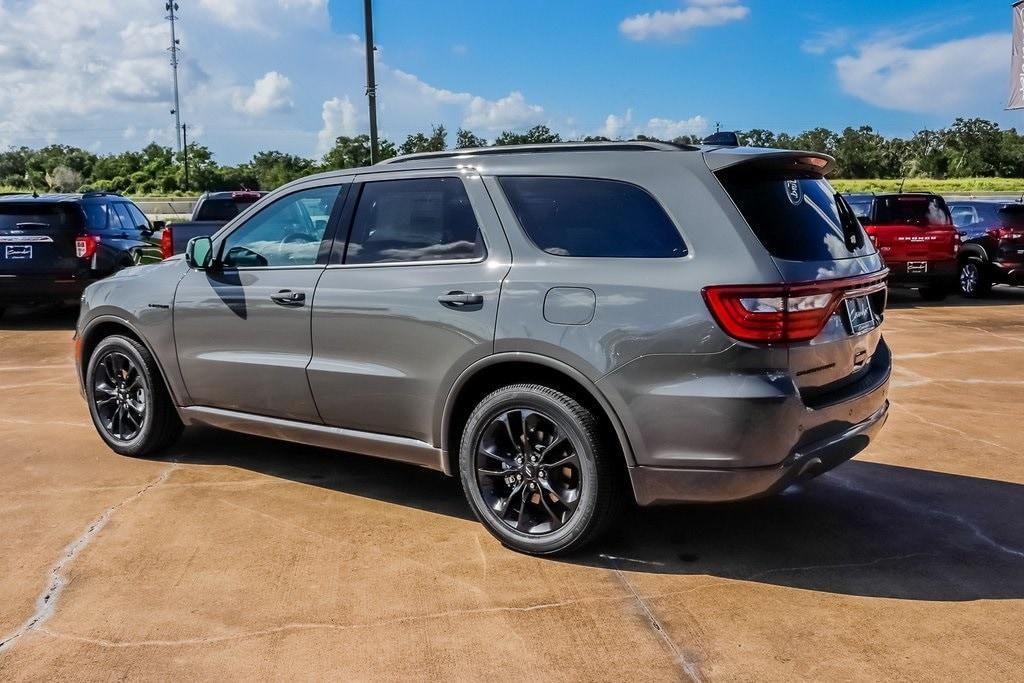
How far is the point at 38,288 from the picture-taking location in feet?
37.9

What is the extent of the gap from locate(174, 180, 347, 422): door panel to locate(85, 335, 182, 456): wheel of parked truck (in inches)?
15.3

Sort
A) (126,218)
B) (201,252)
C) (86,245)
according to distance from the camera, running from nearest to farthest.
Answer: (201,252) < (86,245) < (126,218)

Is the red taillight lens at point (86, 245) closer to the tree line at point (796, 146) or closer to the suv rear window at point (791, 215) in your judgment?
the suv rear window at point (791, 215)

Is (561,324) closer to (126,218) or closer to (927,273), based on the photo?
(126,218)

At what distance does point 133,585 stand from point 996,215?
619 inches

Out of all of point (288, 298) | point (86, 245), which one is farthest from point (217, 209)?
point (288, 298)

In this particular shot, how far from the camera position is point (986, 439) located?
634 cm

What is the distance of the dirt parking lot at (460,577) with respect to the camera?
339 cm

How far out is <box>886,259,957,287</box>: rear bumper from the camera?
48.2 ft

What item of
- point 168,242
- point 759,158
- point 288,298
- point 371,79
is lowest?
point 288,298

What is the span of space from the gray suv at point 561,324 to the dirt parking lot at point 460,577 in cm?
38

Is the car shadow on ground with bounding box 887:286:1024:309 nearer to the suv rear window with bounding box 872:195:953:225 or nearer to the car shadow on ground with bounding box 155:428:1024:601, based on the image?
the suv rear window with bounding box 872:195:953:225

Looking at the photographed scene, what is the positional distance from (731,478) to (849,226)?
1.44 m

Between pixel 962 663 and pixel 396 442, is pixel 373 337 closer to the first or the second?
pixel 396 442
